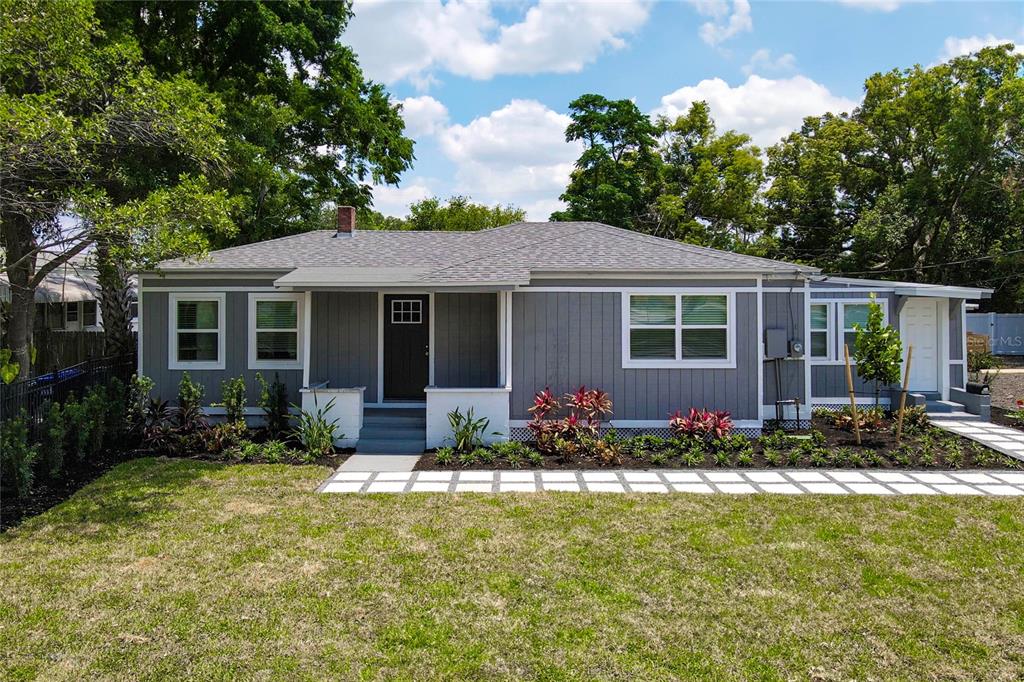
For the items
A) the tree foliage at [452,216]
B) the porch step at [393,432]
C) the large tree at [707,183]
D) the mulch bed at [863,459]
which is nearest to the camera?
the mulch bed at [863,459]

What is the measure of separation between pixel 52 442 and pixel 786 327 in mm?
11402

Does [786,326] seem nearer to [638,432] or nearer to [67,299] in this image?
[638,432]

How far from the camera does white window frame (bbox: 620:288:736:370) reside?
34.8 feet

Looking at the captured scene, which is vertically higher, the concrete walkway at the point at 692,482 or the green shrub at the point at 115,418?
the green shrub at the point at 115,418

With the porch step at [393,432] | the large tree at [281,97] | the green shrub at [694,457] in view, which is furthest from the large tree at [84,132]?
the green shrub at [694,457]

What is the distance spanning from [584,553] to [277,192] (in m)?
16.2

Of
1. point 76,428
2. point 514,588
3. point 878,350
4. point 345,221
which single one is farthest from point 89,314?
point 878,350

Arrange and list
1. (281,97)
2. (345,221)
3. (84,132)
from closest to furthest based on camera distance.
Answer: (84,132) < (345,221) < (281,97)

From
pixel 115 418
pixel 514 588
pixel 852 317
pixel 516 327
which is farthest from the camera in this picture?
pixel 852 317

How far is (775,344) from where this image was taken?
11484 mm

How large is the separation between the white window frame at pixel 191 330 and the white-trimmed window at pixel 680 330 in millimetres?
7068

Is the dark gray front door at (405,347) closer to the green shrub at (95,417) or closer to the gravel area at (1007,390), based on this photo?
the green shrub at (95,417)

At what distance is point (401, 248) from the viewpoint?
44.4 ft

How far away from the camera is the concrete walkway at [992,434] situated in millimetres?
9969
